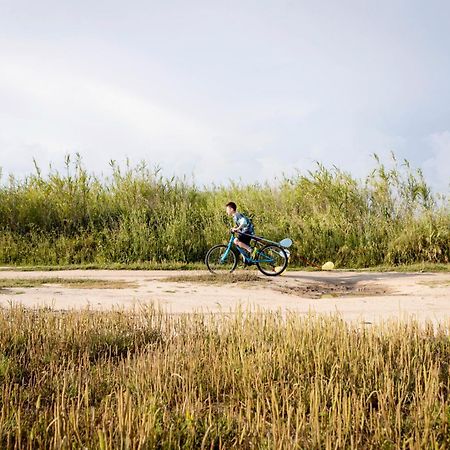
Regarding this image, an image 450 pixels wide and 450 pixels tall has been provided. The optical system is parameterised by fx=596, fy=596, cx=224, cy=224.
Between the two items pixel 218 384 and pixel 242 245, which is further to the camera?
pixel 242 245

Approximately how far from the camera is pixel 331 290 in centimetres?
1271

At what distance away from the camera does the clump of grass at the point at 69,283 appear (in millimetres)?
12641

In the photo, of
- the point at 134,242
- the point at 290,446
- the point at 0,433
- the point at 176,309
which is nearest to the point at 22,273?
the point at 134,242

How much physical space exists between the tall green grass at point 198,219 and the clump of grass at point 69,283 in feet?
14.0

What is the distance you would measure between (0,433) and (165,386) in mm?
1316

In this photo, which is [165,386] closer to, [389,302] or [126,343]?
[126,343]

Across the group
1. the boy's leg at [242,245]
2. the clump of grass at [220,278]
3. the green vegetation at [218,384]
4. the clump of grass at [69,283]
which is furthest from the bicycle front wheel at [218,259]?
the green vegetation at [218,384]

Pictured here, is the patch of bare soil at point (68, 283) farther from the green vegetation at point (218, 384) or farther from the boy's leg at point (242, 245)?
the green vegetation at point (218, 384)

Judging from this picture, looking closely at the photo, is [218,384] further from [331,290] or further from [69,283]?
[69,283]

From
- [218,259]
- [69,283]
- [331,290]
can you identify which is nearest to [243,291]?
[331,290]

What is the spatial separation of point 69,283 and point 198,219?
6.75 meters

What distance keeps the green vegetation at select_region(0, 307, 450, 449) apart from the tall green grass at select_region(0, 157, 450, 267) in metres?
10.2

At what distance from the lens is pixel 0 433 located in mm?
4078

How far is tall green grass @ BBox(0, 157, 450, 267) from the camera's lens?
17.5 metres
